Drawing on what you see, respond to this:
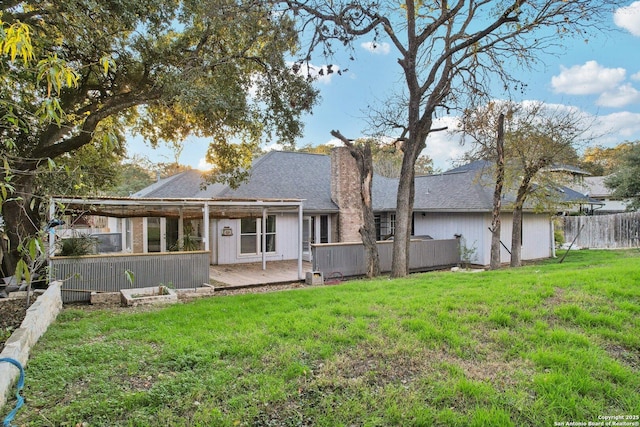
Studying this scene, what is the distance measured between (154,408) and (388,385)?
2195 mm

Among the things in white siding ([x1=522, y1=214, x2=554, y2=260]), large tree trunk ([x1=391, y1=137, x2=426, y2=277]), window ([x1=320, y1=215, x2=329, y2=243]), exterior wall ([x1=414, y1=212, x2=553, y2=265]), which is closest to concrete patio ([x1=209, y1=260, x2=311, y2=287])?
window ([x1=320, y1=215, x2=329, y2=243])

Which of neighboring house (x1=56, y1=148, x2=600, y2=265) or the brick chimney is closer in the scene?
neighboring house (x1=56, y1=148, x2=600, y2=265)

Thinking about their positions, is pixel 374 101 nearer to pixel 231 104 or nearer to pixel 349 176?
pixel 349 176

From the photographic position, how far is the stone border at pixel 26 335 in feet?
11.5

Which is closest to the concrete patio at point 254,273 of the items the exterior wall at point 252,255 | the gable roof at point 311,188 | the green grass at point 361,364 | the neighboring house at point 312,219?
the exterior wall at point 252,255

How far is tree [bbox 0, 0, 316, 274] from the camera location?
775 cm

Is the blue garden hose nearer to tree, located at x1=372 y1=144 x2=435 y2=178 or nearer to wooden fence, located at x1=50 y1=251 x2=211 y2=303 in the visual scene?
wooden fence, located at x1=50 y1=251 x2=211 y2=303

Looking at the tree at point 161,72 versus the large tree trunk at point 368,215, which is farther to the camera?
the large tree trunk at point 368,215

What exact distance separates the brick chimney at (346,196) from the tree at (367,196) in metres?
3.94

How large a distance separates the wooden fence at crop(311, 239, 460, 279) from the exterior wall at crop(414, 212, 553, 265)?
0.73 meters

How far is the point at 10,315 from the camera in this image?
20.6 ft

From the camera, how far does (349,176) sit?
16500mm

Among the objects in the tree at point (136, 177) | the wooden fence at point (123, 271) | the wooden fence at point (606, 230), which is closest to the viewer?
the wooden fence at point (123, 271)

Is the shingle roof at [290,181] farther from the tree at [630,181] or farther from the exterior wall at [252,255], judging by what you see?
the tree at [630,181]
